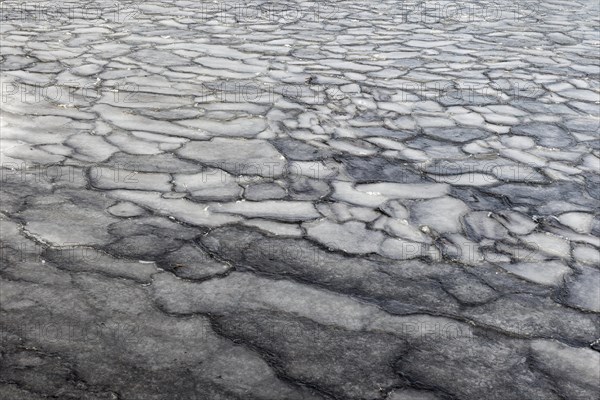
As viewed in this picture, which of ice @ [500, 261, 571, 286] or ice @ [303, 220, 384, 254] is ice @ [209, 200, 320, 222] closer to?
ice @ [303, 220, 384, 254]

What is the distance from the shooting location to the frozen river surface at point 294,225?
253 centimetres

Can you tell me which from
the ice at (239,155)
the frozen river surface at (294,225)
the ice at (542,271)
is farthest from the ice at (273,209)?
the ice at (542,271)

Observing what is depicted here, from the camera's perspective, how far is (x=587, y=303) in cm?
298

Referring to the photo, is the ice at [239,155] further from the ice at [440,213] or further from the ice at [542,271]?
the ice at [542,271]

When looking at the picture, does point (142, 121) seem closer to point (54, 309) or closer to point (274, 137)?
point (274, 137)

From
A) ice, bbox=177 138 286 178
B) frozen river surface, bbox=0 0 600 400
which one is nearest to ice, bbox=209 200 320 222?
frozen river surface, bbox=0 0 600 400

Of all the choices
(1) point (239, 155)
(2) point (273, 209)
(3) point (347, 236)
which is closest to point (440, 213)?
(3) point (347, 236)

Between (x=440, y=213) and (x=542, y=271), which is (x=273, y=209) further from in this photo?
(x=542, y=271)

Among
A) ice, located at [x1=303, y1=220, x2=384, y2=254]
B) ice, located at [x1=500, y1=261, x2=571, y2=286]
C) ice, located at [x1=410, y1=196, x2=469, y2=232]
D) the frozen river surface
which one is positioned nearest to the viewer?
the frozen river surface

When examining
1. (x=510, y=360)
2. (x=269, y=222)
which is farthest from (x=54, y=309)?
(x=510, y=360)

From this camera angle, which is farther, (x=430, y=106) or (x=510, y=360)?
(x=430, y=106)

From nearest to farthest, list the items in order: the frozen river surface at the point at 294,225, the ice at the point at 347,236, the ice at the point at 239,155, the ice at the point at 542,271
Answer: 1. the frozen river surface at the point at 294,225
2. the ice at the point at 542,271
3. the ice at the point at 347,236
4. the ice at the point at 239,155

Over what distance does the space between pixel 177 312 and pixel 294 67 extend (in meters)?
3.75

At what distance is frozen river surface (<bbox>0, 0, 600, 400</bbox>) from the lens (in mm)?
2525
